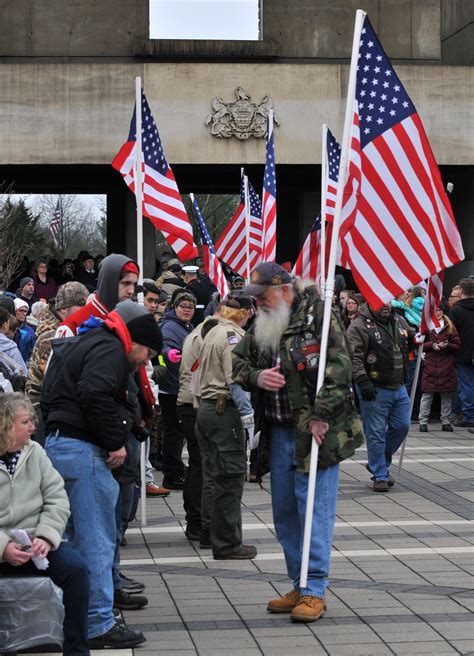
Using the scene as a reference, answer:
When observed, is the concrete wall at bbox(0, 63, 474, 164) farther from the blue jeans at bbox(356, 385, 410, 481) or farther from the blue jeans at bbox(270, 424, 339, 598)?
the blue jeans at bbox(270, 424, 339, 598)

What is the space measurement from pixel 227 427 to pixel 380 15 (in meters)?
22.3

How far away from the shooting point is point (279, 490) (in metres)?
7.34

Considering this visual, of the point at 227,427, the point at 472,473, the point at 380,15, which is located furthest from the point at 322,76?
the point at 227,427

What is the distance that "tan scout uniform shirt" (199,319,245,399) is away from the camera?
9.11 metres

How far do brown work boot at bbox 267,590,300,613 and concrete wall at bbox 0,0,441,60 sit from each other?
2194 centimetres

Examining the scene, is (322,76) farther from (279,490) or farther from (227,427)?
(279,490)

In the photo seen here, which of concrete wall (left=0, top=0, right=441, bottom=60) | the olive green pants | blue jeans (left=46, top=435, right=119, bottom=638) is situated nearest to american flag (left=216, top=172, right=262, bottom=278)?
the olive green pants

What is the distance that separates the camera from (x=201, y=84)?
26.8 meters

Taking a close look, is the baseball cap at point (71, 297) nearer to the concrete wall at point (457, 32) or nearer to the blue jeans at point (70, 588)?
the blue jeans at point (70, 588)

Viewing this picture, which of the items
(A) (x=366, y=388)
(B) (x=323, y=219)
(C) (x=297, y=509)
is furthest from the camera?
(A) (x=366, y=388)

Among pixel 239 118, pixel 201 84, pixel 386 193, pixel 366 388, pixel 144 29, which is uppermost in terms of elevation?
pixel 144 29

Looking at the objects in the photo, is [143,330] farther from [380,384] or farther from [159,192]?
[380,384]

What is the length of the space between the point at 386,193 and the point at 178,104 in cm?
1958

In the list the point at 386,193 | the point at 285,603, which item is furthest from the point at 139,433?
the point at 386,193
